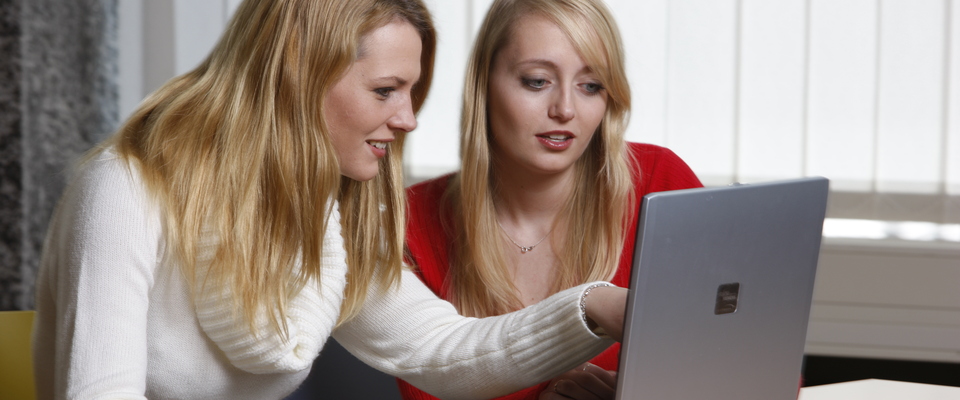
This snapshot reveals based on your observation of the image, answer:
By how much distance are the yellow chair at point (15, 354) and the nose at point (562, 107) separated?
79cm

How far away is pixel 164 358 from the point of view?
91 centimetres

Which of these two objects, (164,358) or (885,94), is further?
(885,94)

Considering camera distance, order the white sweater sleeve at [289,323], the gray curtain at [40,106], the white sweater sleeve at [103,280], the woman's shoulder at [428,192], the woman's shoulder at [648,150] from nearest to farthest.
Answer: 1. the white sweater sleeve at [103,280]
2. the white sweater sleeve at [289,323]
3. the woman's shoulder at [428,192]
4. the woman's shoulder at [648,150]
5. the gray curtain at [40,106]

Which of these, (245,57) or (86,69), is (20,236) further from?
(245,57)

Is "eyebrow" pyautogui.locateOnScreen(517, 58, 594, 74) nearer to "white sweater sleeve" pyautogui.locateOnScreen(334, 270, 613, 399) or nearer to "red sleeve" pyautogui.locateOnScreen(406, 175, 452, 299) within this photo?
"red sleeve" pyautogui.locateOnScreen(406, 175, 452, 299)

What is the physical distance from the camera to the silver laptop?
636mm

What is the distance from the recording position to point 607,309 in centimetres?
87

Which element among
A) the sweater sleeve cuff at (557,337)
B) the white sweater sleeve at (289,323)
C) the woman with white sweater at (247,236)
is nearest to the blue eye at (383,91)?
the woman with white sweater at (247,236)

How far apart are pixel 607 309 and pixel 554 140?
476 mm

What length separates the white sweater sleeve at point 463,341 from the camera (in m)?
0.94

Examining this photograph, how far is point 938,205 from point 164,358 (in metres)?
1.96

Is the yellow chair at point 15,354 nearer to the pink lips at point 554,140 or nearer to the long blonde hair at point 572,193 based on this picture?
the long blonde hair at point 572,193

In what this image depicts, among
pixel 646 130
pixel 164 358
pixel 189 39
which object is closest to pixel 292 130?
pixel 164 358

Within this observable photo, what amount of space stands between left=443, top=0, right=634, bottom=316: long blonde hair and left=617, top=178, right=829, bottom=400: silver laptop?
602 millimetres
